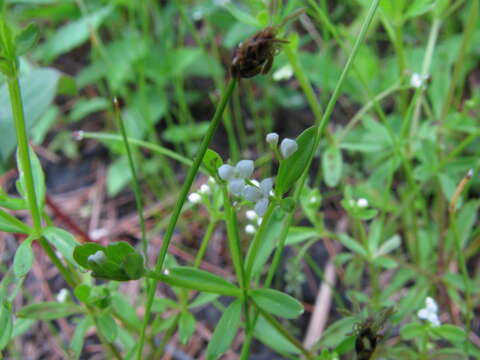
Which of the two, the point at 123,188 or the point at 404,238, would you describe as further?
the point at 123,188

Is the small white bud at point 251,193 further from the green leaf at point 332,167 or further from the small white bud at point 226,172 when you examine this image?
the green leaf at point 332,167

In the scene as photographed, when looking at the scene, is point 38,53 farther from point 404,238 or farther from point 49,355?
point 404,238

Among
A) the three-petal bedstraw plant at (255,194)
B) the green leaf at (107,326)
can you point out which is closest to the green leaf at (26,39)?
the three-petal bedstraw plant at (255,194)

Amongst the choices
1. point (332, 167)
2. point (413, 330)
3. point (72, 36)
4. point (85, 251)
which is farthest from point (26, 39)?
point (72, 36)

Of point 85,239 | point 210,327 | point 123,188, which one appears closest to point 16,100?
point 85,239

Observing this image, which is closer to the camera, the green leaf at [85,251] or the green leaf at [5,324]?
the green leaf at [85,251]

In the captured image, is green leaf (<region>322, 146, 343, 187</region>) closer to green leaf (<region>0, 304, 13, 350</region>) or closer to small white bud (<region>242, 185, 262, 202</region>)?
small white bud (<region>242, 185, 262, 202</region>)
